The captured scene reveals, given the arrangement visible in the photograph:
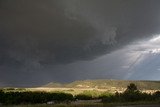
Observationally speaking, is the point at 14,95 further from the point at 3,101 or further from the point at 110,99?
the point at 110,99

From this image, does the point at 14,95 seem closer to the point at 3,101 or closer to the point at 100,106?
the point at 3,101

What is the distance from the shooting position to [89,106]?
16375cm

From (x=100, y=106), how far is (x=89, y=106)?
6115 millimetres

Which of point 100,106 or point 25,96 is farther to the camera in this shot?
point 25,96

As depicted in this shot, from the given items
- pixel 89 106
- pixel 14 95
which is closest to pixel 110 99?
pixel 89 106

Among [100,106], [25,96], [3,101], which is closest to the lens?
[100,106]

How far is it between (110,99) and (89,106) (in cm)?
3804

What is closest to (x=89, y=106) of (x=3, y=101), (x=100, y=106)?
(x=100, y=106)

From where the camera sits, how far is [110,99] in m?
199

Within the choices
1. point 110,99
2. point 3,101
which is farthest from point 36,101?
point 110,99

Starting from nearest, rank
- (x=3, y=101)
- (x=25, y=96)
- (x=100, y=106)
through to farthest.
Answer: (x=100, y=106) < (x=3, y=101) < (x=25, y=96)

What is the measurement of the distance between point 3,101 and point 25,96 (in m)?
16.0

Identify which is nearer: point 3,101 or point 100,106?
point 100,106

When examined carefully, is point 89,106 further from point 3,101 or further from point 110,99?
point 3,101
